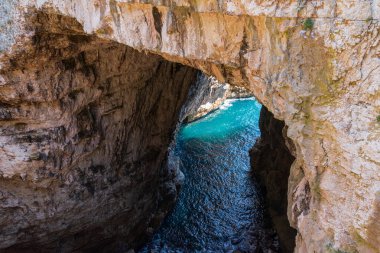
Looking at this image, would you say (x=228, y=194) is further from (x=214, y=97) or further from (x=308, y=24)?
Answer: (x=308, y=24)

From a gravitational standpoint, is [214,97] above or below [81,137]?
below

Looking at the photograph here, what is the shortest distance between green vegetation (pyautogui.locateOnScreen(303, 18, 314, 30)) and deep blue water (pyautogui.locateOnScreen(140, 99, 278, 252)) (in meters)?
6.86

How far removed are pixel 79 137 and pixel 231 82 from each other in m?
3.31

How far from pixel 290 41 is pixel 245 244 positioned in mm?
6865

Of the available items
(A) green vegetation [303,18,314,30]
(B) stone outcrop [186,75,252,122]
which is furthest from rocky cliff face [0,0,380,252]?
(B) stone outcrop [186,75,252,122]

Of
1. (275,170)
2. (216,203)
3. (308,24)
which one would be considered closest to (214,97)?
(216,203)

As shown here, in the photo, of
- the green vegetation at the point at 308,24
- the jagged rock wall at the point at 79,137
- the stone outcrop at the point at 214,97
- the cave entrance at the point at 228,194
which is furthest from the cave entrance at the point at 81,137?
the stone outcrop at the point at 214,97

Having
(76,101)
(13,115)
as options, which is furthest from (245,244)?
(13,115)

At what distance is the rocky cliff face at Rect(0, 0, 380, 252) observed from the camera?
247 centimetres

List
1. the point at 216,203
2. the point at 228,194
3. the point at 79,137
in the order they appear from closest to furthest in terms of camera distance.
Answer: the point at 79,137
the point at 216,203
the point at 228,194

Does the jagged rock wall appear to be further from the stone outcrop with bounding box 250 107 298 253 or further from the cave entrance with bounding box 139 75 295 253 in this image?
the stone outcrop with bounding box 250 107 298 253

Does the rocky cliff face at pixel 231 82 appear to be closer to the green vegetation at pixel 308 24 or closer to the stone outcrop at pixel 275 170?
the green vegetation at pixel 308 24

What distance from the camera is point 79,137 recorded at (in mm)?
5996

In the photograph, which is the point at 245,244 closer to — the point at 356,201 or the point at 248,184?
the point at 248,184
